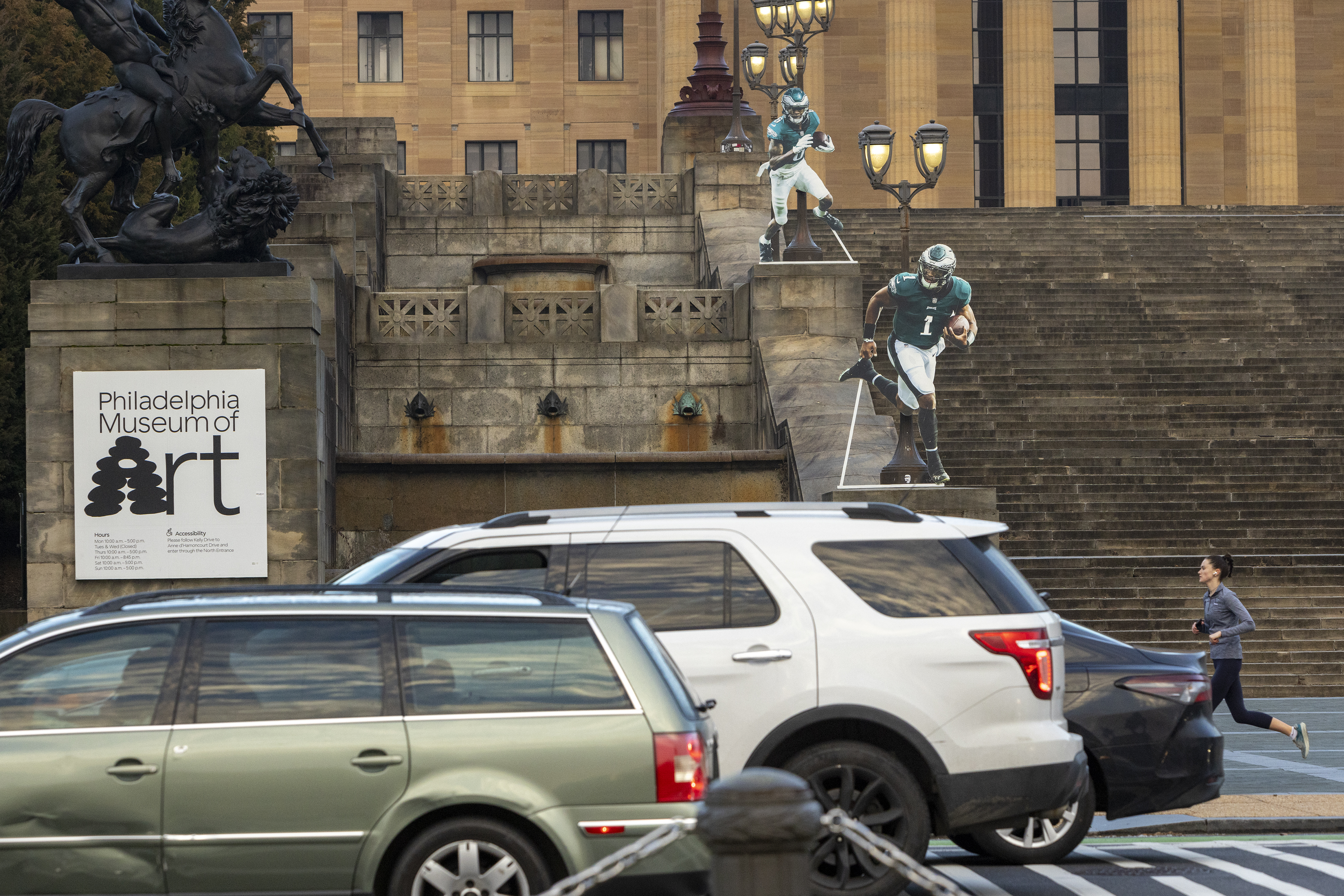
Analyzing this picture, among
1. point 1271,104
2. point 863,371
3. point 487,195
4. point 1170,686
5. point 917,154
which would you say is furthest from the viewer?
point 1271,104

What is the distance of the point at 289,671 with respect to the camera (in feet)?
24.2

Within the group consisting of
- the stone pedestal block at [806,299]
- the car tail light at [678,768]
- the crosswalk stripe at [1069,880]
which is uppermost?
the stone pedestal block at [806,299]

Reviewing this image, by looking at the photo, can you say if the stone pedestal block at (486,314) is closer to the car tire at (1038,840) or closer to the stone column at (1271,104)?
the car tire at (1038,840)

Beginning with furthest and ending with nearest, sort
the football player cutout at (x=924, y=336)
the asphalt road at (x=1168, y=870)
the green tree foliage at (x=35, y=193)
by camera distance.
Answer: the green tree foliage at (x=35, y=193)
the football player cutout at (x=924, y=336)
the asphalt road at (x=1168, y=870)

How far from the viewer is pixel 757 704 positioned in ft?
28.8

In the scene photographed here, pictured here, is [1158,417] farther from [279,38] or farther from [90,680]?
[279,38]

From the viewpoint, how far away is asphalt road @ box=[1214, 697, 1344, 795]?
43.5 feet

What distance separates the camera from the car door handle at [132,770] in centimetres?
715

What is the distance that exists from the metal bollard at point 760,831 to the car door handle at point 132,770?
2.64 meters

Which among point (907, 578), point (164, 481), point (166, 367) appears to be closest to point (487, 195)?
point (166, 367)

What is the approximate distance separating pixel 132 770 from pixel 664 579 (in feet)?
9.30

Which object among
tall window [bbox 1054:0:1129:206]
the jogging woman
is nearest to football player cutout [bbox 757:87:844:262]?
the jogging woman

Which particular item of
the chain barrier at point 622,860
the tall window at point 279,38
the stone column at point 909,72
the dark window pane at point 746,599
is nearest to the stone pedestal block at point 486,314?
the dark window pane at point 746,599

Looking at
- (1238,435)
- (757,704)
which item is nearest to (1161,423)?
(1238,435)
